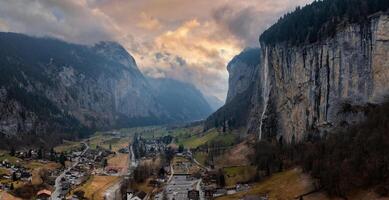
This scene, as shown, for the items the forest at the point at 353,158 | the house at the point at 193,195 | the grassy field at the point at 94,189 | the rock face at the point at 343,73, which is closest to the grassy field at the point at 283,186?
the forest at the point at 353,158

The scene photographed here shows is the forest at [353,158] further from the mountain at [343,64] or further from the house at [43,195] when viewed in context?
the house at [43,195]

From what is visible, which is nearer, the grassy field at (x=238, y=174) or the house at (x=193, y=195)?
the house at (x=193, y=195)

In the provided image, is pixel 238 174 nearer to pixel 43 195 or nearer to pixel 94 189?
pixel 94 189

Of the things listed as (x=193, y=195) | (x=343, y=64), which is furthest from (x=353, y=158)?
(x=343, y=64)

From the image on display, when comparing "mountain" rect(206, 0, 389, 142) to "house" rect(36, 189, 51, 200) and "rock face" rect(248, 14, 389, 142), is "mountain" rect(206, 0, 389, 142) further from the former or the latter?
"house" rect(36, 189, 51, 200)

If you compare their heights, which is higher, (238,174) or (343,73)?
(343,73)

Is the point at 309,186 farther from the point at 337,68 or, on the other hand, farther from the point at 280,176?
Result: the point at 337,68

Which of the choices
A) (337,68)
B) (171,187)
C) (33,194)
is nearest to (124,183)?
A: (171,187)

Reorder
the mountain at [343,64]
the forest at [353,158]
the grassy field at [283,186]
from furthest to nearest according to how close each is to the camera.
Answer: the mountain at [343,64] < the grassy field at [283,186] < the forest at [353,158]
